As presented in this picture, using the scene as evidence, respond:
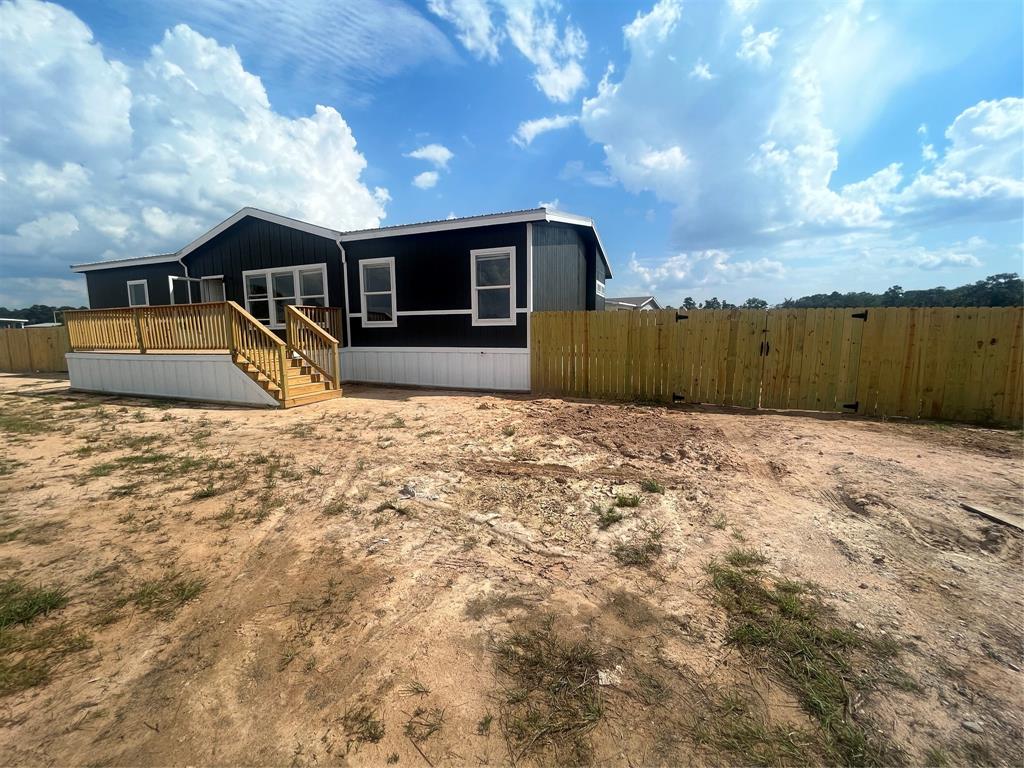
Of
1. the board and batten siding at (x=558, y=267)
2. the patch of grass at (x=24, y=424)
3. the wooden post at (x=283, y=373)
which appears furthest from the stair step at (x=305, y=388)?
the board and batten siding at (x=558, y=267)

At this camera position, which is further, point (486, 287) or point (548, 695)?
point (486, 287)

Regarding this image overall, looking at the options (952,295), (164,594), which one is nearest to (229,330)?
(164,594)

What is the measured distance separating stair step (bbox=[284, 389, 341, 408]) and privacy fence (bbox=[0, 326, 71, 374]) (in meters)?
15.6

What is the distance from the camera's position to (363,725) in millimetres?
1687

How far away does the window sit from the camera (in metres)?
14.9

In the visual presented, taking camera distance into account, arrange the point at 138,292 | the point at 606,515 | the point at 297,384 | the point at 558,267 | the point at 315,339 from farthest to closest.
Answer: the point at 138,292 < the point at 558,267 < the point at 315,339 < the point at 297,384 < the point at 606,515

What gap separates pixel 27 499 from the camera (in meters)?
3.87

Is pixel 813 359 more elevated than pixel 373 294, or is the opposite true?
pixel 373 294

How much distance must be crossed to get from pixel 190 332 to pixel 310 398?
314cm

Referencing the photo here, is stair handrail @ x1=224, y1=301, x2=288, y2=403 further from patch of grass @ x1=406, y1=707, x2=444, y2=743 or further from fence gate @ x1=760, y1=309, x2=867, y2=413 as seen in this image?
fence gate @ x1=760, y1=309, x2=867, y2=413

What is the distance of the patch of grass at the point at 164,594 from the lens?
2384 mm

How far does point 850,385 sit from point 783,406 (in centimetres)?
107

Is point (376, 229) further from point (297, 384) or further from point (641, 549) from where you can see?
point (641, 549)

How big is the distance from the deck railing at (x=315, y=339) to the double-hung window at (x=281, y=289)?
3.05 ft
